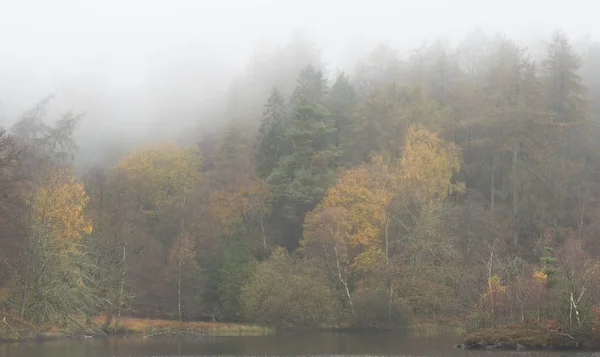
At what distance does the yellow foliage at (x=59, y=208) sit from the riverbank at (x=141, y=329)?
7128 millimetres

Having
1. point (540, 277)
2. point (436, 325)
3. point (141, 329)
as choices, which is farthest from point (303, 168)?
point (540, 277)

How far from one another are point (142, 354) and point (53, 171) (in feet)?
82.7

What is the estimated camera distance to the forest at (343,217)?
4972 centimetres

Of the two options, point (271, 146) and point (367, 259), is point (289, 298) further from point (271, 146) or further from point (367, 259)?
point (271, 146)

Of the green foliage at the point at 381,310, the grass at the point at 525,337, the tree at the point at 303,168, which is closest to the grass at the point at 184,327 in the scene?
the green foliage at the point at 381,310

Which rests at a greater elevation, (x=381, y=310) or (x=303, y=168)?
(x=303, y=168)

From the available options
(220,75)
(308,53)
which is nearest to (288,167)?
(308,53)

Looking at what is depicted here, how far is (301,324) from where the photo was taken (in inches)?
2281

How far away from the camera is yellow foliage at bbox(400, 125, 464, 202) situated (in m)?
60.5

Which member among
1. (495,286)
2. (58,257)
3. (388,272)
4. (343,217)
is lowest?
(495,286)

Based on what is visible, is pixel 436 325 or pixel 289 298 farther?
pixel 289 298

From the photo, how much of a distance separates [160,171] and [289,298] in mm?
28986

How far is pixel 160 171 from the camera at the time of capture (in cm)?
7831

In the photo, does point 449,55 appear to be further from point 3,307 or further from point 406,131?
point 3,307
